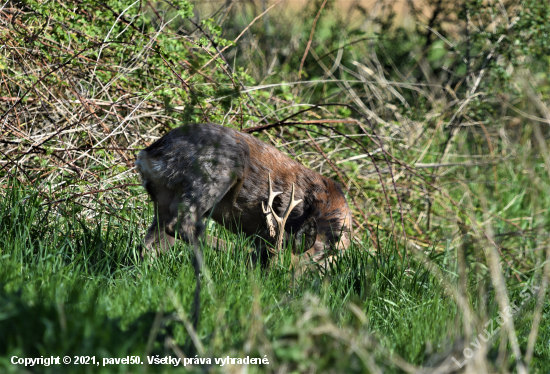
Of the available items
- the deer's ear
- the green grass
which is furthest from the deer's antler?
the green grass

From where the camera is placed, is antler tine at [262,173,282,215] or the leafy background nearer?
the leafy background

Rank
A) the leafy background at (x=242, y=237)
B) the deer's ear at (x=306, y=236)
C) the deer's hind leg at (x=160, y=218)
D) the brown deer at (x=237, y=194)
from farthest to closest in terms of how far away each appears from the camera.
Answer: the deer's ear at (x=306, y=236), the deer's hind leg at (x=160, y=218), the brown deer at (x=237, y=194), the leafy background at (x=242, y=237)

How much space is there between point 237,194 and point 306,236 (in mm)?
735

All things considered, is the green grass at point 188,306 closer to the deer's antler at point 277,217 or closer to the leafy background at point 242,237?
the leafy background at point 242,237

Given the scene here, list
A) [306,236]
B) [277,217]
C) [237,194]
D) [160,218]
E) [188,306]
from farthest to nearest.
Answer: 1. [237,194]
2. [306,236]
3. [160,218]
4. [277,217]
5. [188,306]

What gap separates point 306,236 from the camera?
4.85 m

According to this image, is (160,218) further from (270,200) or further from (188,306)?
(188,306)

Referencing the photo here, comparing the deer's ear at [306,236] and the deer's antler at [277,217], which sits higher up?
the deer's antler at [277,217]

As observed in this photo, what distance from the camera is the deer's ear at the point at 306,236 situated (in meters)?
4.78

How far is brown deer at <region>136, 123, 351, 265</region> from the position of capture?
4.49m

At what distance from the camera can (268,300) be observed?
11.3 feet

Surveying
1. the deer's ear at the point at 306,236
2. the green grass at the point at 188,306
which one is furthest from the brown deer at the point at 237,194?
the green grass at the point at 188,306

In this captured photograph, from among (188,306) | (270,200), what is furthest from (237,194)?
(188,306)

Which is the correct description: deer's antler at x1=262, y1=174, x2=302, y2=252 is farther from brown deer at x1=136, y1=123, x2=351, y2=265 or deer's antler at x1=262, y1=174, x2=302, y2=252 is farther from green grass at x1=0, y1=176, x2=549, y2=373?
green grass at x1=0, y1=176, x2=549, y2=373
